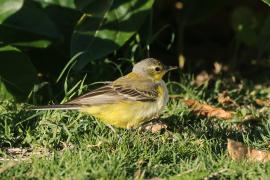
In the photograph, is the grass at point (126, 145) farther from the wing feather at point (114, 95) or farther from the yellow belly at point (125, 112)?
the wing feather at point (114, 95)

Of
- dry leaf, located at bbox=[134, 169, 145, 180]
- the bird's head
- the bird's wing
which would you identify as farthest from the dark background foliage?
dry leaf, located at bbox=[134, 169, 145, 180]

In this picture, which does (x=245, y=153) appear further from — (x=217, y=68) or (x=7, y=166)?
(x=217, y=68)

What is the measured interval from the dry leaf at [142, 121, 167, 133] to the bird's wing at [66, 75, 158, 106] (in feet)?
1.27

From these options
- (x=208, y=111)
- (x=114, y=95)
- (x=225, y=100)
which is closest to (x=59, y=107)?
(x=114, y=95)

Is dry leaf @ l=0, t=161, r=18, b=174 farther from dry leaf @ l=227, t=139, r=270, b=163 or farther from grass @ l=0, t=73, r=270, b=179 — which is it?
dry leaf @ l=227, t=139, r=270, b=163

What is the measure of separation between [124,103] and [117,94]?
0.44ft

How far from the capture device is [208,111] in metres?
7.96

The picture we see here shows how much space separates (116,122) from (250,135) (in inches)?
56.3

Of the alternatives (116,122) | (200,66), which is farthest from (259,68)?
(116,122)

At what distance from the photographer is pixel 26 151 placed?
258 inches

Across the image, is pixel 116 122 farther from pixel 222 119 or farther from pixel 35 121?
pixel 222 119

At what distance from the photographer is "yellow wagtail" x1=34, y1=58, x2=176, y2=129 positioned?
6707mm

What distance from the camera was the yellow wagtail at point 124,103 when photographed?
671 centimetres

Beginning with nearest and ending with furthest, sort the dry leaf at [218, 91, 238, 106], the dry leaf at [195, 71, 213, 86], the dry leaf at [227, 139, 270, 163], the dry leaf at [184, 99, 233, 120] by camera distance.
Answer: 1. the dry leaf at [227, 139, 270, 163]
2. the dry leaf at [184, 99, 233, 120]
3. the dry leaf at [218, 91, 238, 106]
4. the dry leaf at [195, 71, 213, 86]
